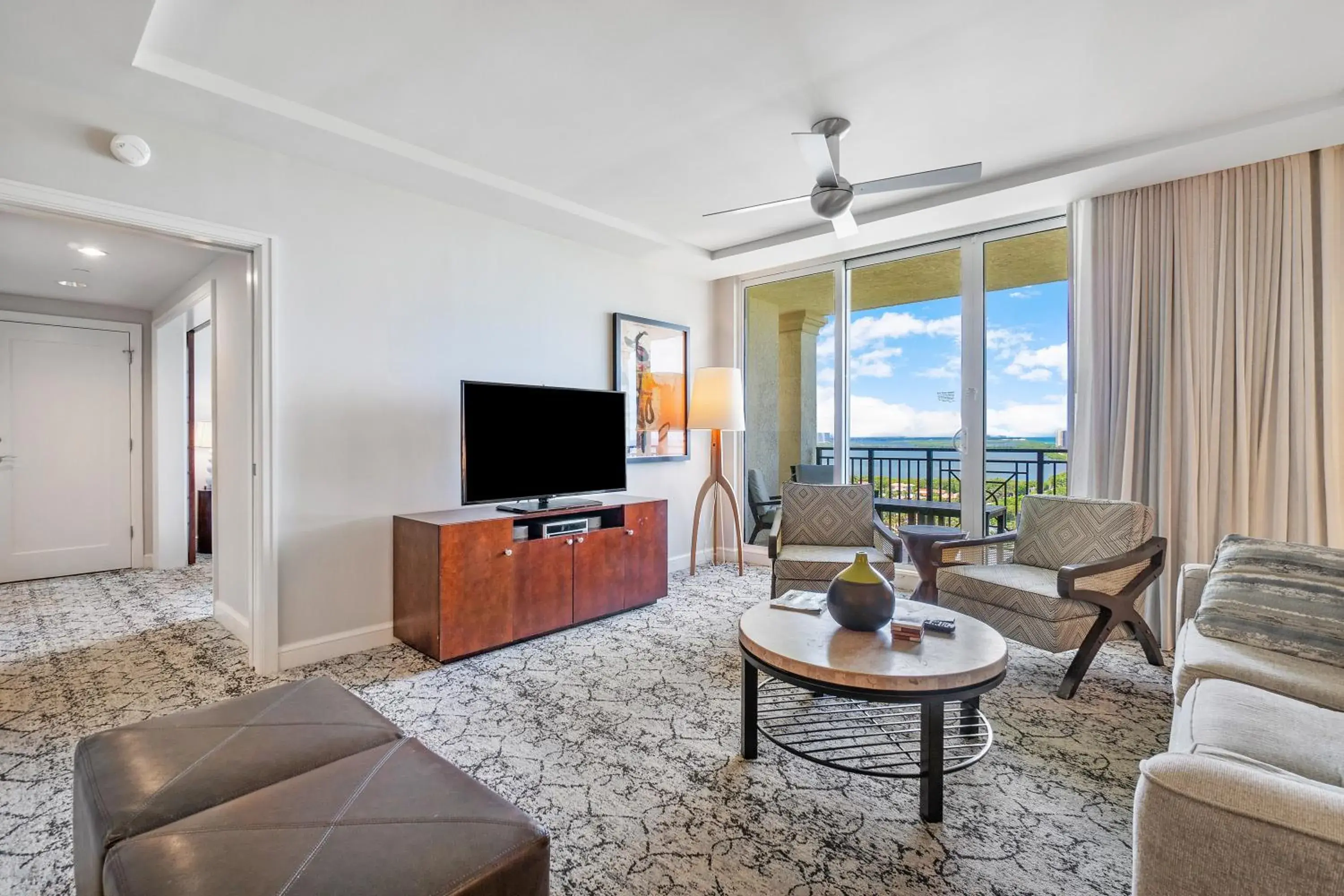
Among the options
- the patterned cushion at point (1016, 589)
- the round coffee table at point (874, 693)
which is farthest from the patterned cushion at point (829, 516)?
the round coffee table at point (874, 693)

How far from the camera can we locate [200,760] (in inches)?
49.9

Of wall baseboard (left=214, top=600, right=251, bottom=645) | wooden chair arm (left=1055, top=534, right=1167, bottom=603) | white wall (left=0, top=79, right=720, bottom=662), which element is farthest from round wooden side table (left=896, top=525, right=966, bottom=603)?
wall baseboard (left=214, top=600, right=251, bottom=645)

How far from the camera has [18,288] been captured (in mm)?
4570

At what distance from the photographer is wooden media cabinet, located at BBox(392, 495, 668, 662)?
2.99m

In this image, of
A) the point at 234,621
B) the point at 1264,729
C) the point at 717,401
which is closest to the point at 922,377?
the point at 717,401

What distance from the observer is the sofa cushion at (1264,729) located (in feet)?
4.11

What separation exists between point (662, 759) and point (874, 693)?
823 millimetres

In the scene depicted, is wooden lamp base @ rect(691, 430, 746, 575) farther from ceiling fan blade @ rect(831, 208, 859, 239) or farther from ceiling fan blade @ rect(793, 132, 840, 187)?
ceiling fan blade @ rect(793, 132, 840, 187)

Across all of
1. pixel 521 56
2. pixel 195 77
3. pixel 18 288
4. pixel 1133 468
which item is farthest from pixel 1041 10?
pixel 18 288

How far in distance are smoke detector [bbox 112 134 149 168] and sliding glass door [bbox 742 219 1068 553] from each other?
3.94m

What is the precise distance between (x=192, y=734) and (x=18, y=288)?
525 centimetres

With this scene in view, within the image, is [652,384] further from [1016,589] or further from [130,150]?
[130,150]

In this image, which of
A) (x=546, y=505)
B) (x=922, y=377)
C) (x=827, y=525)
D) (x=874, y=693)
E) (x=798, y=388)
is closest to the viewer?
(x=874, y=693)

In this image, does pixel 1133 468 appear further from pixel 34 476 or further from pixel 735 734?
pixel 34 476
